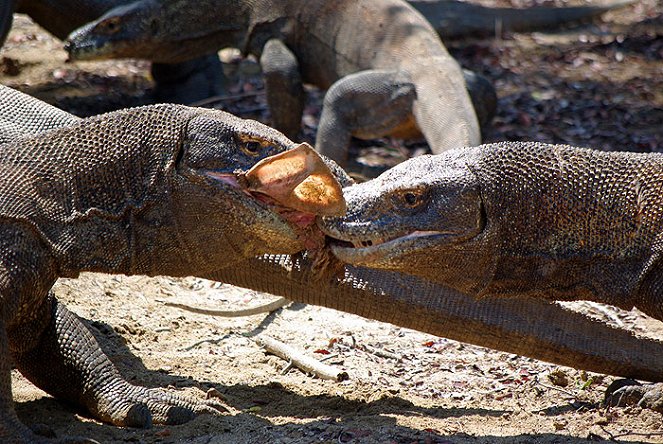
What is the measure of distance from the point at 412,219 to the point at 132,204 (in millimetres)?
1066

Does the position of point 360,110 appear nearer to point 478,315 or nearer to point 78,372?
point 478,315

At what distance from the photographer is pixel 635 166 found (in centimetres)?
429

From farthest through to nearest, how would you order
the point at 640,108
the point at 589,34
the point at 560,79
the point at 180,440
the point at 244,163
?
1. the point at 589,34
2. the point at 560,79
3. the point at 640,108
4. the point at 180,440
5. the point at 244,163

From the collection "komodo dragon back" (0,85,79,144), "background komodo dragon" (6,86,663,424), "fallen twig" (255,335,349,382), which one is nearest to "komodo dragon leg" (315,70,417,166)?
"fallen twig" (255,335,349,382)

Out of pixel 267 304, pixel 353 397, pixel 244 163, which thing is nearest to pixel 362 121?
pixel 267 304

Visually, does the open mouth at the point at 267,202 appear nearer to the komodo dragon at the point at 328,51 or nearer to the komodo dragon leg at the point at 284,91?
the komodo dragon at the point at 328,51

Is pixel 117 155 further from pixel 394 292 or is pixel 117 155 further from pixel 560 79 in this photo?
pixel 560 79

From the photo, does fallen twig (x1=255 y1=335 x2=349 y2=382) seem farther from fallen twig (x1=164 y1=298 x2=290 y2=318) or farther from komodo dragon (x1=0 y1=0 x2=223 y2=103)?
komodo dragon (x1=0 y1=0 x2=223 y2=103)

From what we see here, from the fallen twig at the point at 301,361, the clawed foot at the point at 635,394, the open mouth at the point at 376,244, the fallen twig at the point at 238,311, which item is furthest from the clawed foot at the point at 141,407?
the clawed foot at the point at 635,394

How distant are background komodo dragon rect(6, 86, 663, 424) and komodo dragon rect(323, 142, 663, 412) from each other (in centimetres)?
44

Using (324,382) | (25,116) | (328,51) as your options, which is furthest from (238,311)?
(328,51)

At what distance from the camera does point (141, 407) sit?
4.41 meters

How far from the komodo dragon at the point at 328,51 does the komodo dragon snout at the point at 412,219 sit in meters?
3.89

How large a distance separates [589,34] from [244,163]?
965 cm
